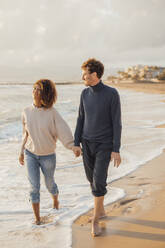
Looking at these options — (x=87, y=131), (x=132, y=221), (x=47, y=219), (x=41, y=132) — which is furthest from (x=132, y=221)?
(x=41, y=132)

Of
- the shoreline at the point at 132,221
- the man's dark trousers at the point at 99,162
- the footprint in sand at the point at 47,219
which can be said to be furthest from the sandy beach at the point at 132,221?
the man's dark trousers at the point at 99,162

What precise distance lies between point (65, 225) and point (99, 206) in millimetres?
500

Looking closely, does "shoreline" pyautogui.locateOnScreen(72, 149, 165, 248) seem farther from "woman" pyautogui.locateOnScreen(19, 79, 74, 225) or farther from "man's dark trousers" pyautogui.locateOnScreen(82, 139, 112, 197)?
"woman" pyautogui.locateOnScreen(19, 79, 74, 225)

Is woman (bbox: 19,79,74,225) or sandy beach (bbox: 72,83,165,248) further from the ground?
woman (bbox: 19,79,74,225)

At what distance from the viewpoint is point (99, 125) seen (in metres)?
2.99

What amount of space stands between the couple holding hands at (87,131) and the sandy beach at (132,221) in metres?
0.17

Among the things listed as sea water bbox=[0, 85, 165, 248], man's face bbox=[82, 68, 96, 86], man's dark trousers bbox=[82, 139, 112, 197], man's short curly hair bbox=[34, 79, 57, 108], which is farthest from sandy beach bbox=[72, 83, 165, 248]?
man's face bbox=[82, 68, 96, 86]

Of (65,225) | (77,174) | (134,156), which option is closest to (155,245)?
(65,225)

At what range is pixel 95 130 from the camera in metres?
3.01

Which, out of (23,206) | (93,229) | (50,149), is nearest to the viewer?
(93,229)

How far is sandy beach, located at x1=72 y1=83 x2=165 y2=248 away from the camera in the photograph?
2.81 metres

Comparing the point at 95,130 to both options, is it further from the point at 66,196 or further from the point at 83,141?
the point at 66,196

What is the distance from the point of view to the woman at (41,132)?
3064 millimetres

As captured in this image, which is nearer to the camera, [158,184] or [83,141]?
[83,141]
